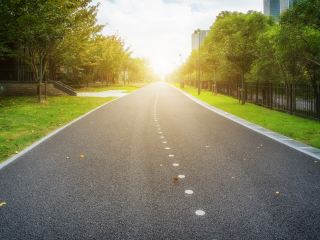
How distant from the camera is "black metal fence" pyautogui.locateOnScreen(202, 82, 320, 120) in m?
14.6

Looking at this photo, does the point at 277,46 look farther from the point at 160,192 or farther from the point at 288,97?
the point at 160,192

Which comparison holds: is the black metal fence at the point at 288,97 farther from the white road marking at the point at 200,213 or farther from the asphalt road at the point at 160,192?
the white road marking at the point at 200,213

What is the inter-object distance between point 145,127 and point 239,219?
7.95 meters

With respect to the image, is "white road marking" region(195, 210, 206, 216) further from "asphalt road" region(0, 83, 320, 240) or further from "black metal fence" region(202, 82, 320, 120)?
"black metal fence" region(202, 82, 320, 120)

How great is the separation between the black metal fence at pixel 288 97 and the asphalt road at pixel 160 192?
7556mm

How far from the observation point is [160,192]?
475cm

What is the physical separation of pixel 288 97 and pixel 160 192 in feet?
47.3

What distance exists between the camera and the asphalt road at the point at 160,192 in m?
3.60

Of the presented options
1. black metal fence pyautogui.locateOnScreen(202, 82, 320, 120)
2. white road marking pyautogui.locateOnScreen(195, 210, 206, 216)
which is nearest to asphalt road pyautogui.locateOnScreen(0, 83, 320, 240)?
white road marking pyautogui.locateOnScreen(195, 210, 206, 216)

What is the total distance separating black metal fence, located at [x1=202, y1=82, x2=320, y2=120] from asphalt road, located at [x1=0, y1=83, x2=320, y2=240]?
756 centimetres

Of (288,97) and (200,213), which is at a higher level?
(288,97)

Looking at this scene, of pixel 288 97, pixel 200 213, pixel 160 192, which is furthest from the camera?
pixel 288 97

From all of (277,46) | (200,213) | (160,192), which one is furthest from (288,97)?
(200,213)

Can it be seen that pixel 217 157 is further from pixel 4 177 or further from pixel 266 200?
pixel 4 177
